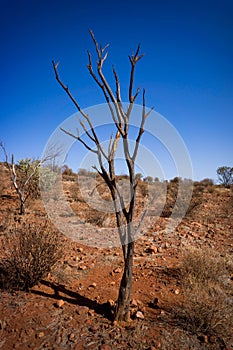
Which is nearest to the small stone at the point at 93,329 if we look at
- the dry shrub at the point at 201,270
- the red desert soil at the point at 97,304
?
the red desert soil at the point at 97,304

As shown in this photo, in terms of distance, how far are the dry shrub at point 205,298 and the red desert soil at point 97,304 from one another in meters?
0.14

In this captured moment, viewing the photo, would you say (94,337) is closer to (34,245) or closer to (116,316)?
(116,316)

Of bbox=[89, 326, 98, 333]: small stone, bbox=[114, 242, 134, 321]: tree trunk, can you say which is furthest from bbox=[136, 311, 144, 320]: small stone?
bbox=[89, 326, 98, 333]: small stone

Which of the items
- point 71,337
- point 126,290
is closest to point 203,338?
point 126,290

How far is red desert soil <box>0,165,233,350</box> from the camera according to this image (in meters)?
2.57

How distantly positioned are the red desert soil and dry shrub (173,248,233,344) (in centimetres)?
14

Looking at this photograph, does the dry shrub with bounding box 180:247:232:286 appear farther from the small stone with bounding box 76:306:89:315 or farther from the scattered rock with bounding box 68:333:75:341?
the scattered rock with bounding box 68:333:75:341

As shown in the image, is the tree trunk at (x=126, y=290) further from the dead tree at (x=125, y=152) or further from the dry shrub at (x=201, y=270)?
the dry shrub at (x=201, y=270)

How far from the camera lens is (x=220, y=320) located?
2.73 meters

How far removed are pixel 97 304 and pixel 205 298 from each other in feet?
5.14

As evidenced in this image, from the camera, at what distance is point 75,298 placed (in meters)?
3.40

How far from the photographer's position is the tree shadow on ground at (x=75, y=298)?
3.08m

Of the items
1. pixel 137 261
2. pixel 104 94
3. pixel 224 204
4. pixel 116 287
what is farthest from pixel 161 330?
pixel 224 204

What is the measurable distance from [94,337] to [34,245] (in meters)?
1.78
